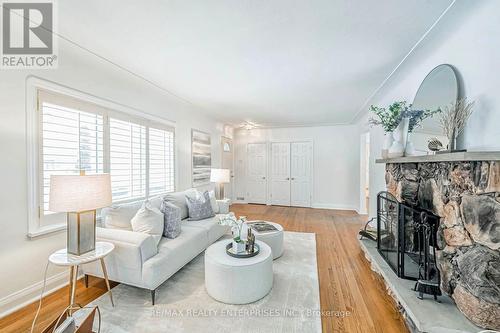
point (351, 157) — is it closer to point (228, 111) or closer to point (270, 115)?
point (270, 115)

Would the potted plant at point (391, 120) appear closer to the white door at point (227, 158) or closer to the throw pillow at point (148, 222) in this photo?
the throw pillow at point (148, 222)

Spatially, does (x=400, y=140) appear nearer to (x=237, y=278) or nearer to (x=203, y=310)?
(x=237, y=278)

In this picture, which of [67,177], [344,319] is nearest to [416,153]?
[344,319]

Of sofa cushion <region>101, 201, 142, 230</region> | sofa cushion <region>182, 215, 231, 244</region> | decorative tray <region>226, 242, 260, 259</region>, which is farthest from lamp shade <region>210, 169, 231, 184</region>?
decorative tray <region>226, 242, 260, 259</region>

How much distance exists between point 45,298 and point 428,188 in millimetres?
3863

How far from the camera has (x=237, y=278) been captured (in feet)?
6.59

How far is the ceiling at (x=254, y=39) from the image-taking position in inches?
66.2

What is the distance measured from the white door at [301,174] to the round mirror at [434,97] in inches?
163

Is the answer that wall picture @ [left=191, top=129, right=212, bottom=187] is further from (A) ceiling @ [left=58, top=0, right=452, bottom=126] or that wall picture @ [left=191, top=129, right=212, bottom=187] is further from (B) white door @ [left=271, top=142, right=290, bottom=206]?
(B) white door @ [left=271, top=142, right=290, bottom=206]

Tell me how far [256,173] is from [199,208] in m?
3.92

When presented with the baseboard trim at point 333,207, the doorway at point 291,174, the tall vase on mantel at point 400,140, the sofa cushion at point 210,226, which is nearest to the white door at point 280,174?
the doorway at point 291,174

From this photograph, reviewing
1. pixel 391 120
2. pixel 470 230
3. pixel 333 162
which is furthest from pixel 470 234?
pixel 333 162

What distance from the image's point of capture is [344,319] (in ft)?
6.17

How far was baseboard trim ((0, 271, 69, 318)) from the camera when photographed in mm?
1911
